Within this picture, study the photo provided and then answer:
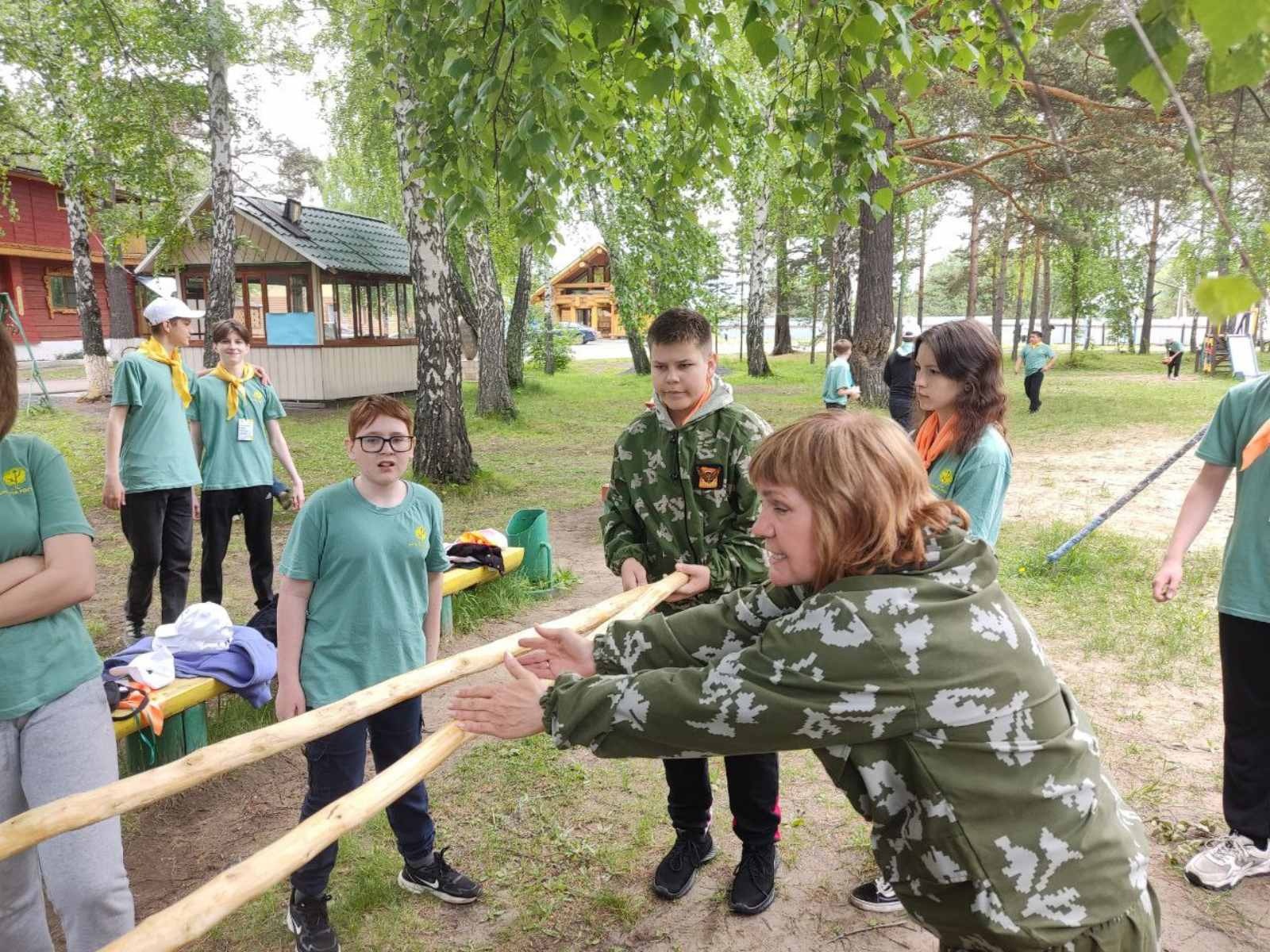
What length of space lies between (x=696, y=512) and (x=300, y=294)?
683 inches

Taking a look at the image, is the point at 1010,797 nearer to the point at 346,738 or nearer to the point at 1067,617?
the point at 346,738

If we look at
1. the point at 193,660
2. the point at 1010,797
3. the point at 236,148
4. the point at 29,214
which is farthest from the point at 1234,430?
the point at 29,214

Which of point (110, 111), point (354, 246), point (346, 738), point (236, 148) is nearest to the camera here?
point (346, 738)

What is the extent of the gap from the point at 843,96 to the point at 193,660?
12.2ft

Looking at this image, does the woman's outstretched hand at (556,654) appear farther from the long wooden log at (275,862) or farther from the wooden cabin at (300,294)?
the wooden cabin at (300,294)

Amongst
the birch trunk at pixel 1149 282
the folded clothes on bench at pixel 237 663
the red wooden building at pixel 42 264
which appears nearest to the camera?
the folded clothes on bench at pixel 237 663

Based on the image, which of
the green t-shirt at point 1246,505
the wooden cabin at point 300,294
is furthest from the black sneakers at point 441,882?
the wooden cabin at point 300,294

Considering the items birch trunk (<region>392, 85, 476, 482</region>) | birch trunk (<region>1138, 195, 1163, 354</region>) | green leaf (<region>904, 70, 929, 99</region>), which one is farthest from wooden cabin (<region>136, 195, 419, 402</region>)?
birch trunk (<region>1138, 195, 1163, 354</region>)

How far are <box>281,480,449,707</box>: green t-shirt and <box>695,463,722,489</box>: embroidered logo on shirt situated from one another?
0.95 metres

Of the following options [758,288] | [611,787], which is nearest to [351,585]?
[611,787]

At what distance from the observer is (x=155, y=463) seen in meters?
4.94

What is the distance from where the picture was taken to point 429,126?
4078 mm

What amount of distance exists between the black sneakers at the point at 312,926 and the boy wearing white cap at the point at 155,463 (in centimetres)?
299

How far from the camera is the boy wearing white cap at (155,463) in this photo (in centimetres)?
491
